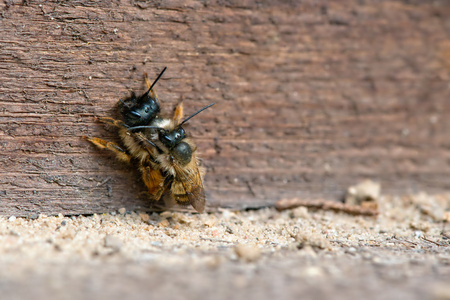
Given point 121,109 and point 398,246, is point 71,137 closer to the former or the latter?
point 121,109

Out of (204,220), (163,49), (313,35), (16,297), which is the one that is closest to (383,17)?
(313,35)

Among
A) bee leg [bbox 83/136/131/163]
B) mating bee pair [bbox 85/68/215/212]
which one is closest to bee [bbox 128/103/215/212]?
mating bee pair [bbox 85/68/215/212]

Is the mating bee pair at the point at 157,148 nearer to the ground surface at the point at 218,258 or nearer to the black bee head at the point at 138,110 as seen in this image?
the black bee head at the point at 138,110

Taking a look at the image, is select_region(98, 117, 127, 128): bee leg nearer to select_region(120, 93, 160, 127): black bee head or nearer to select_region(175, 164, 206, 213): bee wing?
select_region(120, 93, 160, 127): black bee head

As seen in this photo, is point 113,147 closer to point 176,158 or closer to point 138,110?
point 138,110

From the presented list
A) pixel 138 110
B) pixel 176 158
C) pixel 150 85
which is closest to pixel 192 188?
pixel 176 158

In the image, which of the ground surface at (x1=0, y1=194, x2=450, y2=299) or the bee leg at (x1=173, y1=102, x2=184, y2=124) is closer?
the ground surface at (x1=0, y1=194, x2=450, y2=299)
